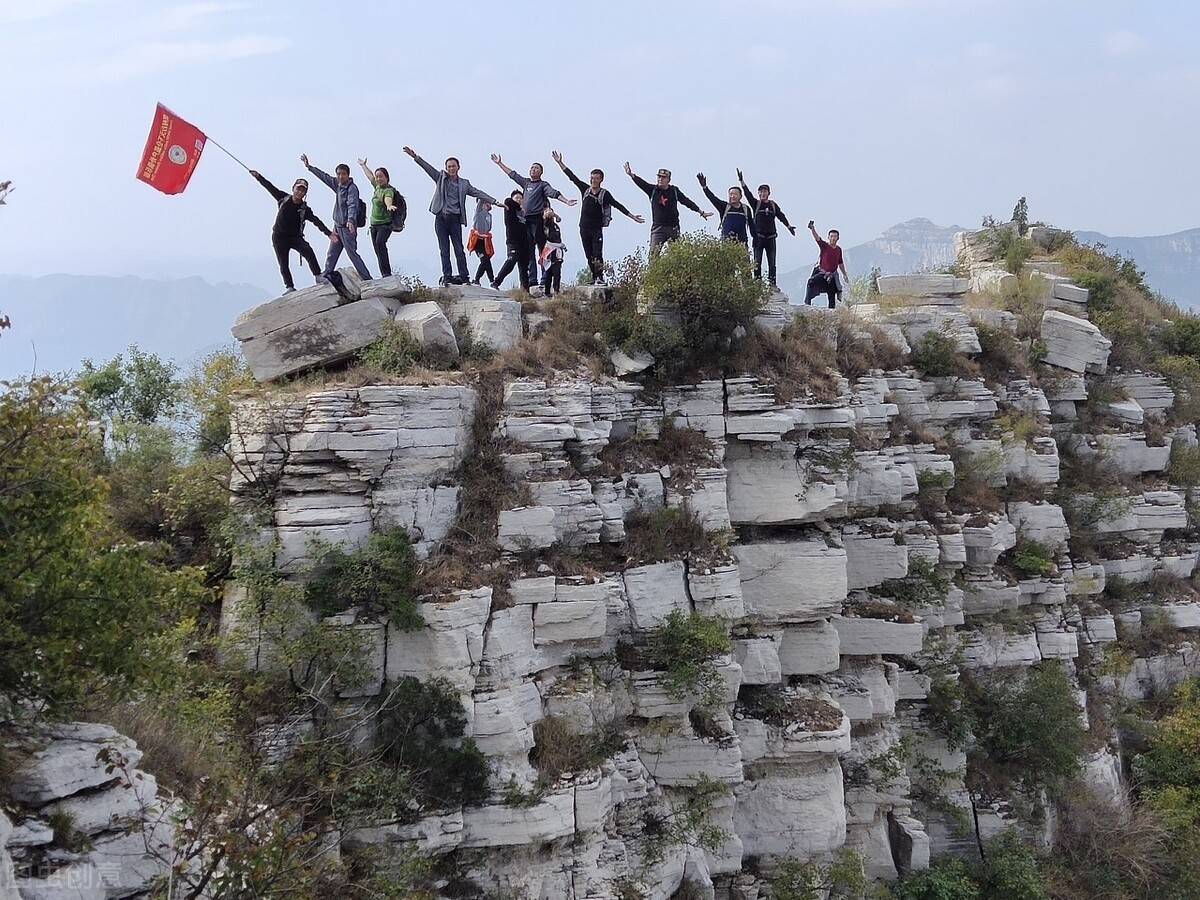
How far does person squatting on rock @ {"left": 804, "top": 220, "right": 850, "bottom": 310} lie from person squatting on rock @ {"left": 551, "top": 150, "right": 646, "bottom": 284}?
6.19m

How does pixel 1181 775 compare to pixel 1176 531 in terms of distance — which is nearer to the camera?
pixel 1181 775

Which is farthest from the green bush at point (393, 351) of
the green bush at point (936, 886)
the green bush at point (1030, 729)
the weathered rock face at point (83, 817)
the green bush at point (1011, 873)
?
the green bush at point (1011, 873)

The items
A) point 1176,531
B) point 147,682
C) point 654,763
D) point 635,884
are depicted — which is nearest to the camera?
point 147,682

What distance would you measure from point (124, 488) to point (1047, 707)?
2210 centimetres

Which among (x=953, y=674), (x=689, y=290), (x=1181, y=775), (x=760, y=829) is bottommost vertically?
(x=1181, y=775)

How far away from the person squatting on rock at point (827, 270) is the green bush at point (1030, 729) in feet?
37.3

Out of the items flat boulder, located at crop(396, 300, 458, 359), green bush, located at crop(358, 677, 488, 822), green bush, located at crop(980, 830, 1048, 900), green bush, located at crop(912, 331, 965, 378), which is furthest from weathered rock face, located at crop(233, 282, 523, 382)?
green bush, located at crop(980, 830, 1048, 900)

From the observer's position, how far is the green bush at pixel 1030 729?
21.7 meters

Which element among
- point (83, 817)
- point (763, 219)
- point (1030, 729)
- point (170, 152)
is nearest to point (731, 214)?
point (763, 219)

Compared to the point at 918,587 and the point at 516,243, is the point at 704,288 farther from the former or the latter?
the point at 918,587

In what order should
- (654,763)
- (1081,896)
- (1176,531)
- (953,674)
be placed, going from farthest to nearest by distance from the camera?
(1176,531) < (953,674) < (1081,896) < (654,763)

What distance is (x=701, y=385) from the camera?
19047 mm

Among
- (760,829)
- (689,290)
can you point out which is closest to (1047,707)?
(760,829)

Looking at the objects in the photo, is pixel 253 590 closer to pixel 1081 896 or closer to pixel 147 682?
pixel 147 682
